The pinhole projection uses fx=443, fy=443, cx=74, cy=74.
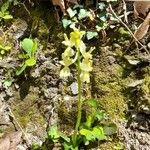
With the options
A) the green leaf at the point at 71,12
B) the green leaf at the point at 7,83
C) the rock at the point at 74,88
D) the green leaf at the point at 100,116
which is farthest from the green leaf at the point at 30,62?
the green leaf at the point at 100,116

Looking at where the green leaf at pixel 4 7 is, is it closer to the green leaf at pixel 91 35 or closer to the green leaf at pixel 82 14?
the green leaf at pixel 82 14

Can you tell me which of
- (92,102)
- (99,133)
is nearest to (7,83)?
(92,102)

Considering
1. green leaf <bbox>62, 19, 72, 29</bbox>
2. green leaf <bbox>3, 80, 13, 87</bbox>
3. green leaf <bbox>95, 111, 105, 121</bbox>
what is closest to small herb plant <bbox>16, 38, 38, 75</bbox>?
green leaf <bbox>3, 80, 13, 87</bbox>

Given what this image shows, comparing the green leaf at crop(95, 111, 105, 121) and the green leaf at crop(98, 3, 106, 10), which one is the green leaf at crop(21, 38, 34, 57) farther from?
the green leaf at crop(95, 111, 105, 121)

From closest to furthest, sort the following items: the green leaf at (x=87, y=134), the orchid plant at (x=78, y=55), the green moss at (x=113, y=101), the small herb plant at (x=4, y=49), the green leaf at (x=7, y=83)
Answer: the orchid plant at (x=78, y=55)
the green leaf at (x=87, y=134)
the green moss at (x=113, y=101)
the green leaf at (x=7, y=83)
the small herb plant at (x=4, y=49)

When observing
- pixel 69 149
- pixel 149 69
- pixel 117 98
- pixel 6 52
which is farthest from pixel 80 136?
pixel 6 52

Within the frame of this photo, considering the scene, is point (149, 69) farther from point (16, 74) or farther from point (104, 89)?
point (16, 74)
